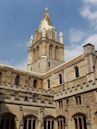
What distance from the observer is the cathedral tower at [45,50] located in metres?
49.1

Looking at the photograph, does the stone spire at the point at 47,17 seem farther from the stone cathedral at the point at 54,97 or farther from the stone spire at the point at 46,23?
the stone cathedral at the point at 54,97

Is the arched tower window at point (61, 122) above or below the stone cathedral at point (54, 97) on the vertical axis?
below

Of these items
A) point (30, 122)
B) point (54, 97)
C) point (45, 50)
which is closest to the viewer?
point (30, 122)

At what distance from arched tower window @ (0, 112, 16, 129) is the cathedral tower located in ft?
82.3

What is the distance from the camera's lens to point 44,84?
39938mm

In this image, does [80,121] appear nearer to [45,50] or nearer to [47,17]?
[45,50]

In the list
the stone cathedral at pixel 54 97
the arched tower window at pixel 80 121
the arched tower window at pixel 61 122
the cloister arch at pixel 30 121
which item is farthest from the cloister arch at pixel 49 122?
the arched tower window at pixel 80 121

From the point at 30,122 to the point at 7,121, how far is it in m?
3.10

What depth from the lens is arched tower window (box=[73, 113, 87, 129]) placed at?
22478 millimetres

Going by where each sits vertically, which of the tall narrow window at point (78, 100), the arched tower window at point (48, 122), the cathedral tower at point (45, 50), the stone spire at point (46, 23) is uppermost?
the stone spire at point (46, 23)

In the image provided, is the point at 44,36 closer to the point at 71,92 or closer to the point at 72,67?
the point at 72,67

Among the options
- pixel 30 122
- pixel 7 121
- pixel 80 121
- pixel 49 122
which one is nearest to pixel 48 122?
pixel 49 122

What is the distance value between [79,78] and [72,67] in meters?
3.18

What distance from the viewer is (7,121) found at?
22.4 metres
